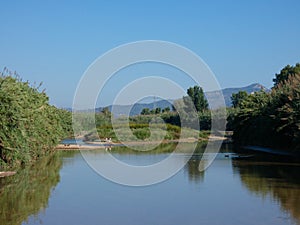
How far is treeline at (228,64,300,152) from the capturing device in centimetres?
3216

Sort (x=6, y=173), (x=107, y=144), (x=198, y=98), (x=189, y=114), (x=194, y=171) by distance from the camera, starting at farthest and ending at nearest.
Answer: (x=198, y=98) → (x=189, y=114) → (x=107, y=144) → (x=194, y=171) → (x=6, y=173)

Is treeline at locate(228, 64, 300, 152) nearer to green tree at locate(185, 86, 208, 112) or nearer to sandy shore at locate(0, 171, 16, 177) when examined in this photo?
sandy shore at locate(0, 171, 16, 177)

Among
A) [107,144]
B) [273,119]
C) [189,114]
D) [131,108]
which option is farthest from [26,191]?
[189,114]

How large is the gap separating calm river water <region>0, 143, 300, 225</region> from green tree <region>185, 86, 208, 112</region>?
175 ft

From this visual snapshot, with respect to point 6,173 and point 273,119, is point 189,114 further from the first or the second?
point 6,173

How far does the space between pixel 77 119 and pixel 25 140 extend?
1584 inches

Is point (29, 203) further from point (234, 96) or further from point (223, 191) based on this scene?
point (234, 96)

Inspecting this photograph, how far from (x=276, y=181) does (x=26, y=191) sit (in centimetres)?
1035

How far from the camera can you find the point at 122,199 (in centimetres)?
1784

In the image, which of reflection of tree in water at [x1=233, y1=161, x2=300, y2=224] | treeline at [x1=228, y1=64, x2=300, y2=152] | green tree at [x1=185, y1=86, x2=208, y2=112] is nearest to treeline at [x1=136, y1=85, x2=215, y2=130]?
green tree at [x1=185, y1=86, x2=208, y2=112]

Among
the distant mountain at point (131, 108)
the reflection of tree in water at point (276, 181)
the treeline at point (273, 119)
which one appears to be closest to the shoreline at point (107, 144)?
the distant mountain at point (131, 108)

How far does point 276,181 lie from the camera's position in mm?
21312

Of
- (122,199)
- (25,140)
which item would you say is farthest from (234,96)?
(122,199)

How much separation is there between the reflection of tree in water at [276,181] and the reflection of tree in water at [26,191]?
7.76 metres
